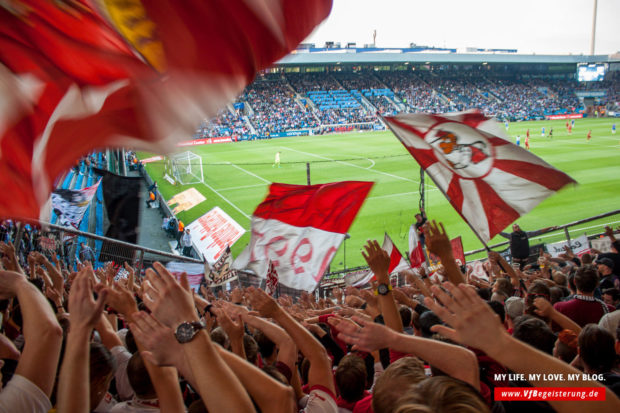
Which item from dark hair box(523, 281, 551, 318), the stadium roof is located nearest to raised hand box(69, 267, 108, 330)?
dark hair box(523, 281, 551, 318)

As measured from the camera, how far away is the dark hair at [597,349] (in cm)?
275

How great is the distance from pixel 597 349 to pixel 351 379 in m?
1.52

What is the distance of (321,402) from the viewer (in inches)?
88.4

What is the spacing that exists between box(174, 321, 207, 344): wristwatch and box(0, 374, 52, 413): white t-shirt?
2.47 feet

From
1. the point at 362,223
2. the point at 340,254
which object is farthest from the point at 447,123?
the point at 362,223

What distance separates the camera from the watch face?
1836 mm

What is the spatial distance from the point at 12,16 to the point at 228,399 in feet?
6.54

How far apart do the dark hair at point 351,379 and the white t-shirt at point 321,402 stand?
6.2 inches

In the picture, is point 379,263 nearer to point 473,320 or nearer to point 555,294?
point 473,320

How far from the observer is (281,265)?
6078mm

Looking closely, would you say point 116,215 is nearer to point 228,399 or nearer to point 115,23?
point 115,23

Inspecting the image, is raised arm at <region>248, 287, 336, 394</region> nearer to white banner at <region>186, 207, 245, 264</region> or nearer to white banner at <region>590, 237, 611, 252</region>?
white banner at <region>590, 237, 611, 252</region>

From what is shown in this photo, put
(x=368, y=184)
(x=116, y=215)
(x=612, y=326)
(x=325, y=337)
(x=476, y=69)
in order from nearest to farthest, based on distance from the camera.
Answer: (x=612, y=326), (x=325, y=337), (x=116, y=215), (x=368, y=184), (x=476, y=69)

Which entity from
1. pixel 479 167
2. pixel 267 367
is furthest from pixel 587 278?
pixel 267 367
